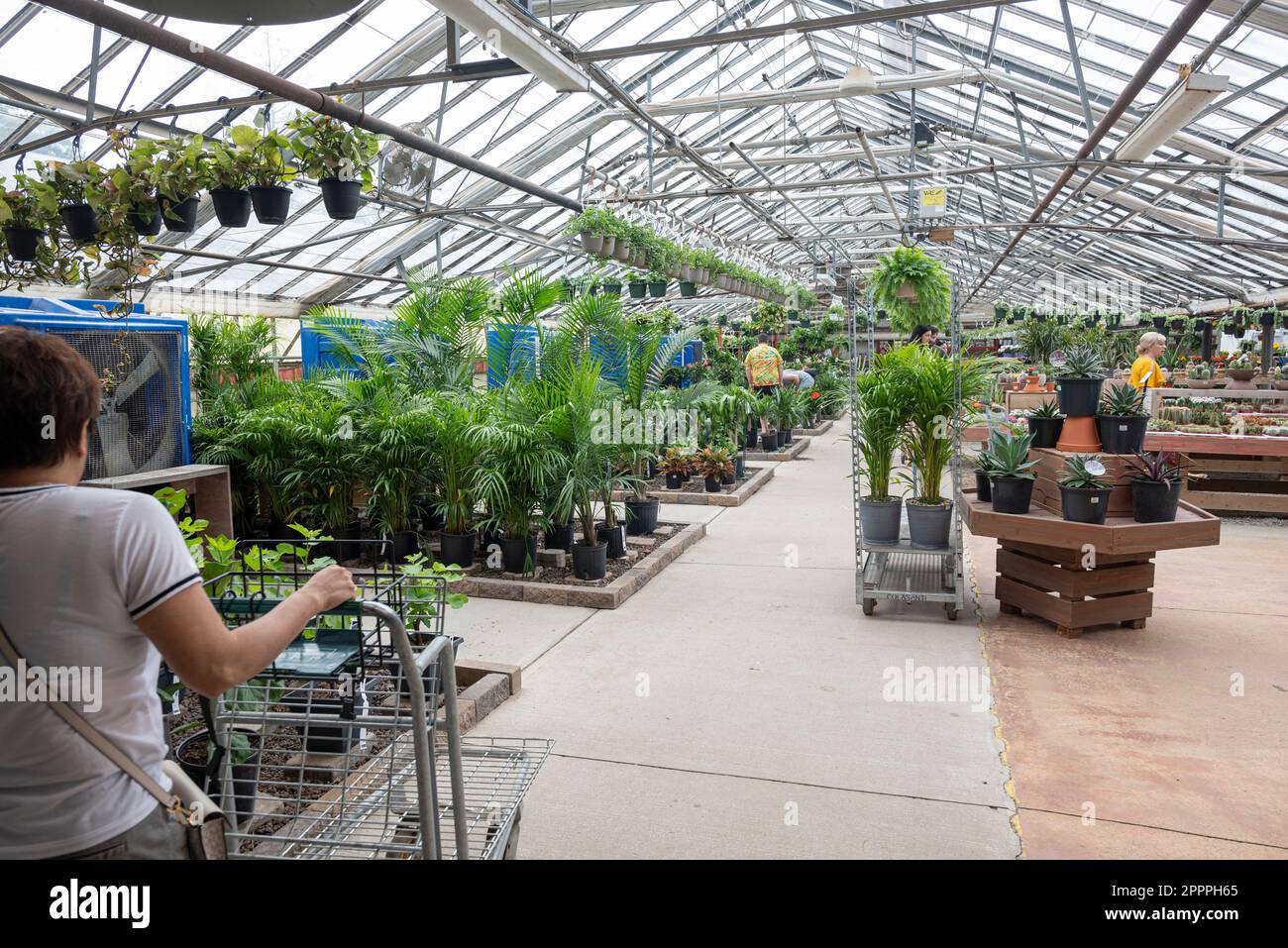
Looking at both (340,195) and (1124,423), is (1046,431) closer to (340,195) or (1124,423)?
(1124,423)

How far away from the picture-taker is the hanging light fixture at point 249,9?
187 centimetres

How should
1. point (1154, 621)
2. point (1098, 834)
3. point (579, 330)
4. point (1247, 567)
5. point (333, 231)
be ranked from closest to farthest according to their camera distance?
point (1098, 834) < point (1154, 621) < point (1247, 567) < point (579, 330) < point (333, 231)

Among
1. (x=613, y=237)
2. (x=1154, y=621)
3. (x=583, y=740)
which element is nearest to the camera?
(x=583, y=740)

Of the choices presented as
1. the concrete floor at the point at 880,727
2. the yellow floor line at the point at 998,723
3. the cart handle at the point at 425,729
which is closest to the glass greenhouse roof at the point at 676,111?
the concrete floor at the point at 880,727

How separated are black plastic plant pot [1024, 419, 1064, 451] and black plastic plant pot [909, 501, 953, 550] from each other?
65 centimetres

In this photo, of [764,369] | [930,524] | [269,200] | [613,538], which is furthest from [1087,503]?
[764,369]

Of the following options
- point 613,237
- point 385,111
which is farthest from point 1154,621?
point 385,111

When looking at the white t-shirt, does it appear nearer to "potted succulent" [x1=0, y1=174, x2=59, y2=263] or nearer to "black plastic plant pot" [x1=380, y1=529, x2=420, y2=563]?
"potted succulent" [x1=0, y1=174, x2=59, y2=263]

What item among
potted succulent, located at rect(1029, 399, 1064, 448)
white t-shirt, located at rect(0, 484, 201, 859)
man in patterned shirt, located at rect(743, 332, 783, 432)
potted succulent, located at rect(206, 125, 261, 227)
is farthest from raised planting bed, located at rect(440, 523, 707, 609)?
man in patterned shirt, located at rect(743, 332, 783, 432)

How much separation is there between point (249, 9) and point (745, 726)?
284 cm

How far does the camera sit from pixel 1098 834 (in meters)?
2.61

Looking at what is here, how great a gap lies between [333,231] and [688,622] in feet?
34.2

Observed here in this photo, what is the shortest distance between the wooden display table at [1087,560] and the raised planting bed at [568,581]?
207 centimetres
